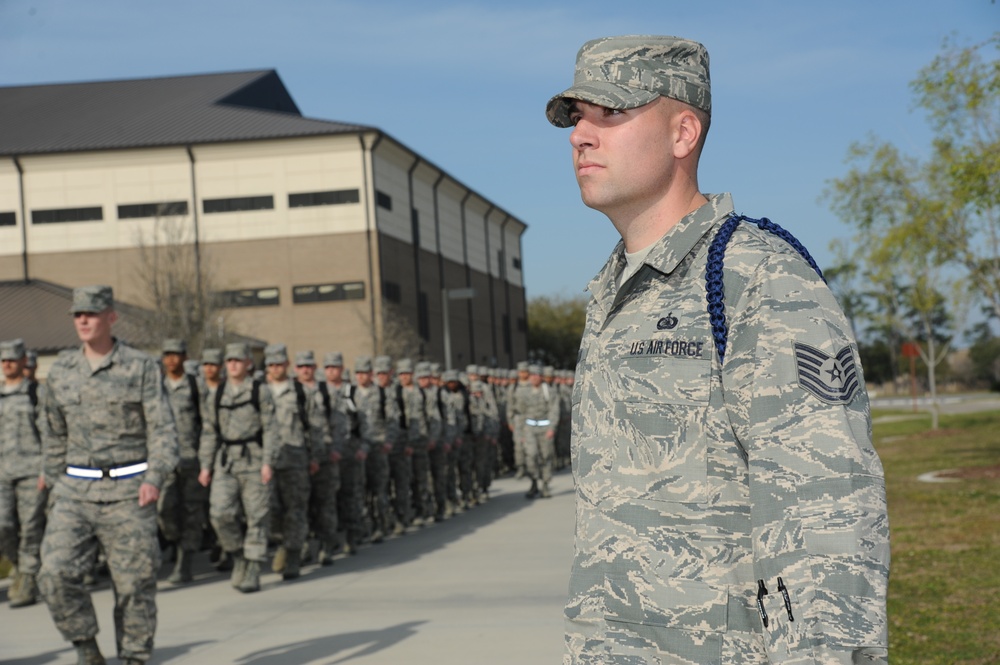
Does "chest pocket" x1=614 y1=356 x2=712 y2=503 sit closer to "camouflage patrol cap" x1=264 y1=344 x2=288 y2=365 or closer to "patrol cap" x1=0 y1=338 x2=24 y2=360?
"patrol cap" x1=0 y1=338 x2=24 y2=360

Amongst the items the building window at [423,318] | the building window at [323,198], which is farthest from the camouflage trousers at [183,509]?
the building window at [423,318]

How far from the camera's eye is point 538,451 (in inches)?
907

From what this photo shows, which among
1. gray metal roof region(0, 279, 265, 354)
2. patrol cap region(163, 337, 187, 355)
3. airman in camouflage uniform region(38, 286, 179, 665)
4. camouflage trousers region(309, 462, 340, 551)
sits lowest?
camouflage trousers region(309, 462, 340, 551)

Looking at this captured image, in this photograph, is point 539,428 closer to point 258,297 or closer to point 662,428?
point 662,428

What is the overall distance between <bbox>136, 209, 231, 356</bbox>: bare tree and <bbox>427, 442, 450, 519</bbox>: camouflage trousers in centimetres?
1804

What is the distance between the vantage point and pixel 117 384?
8680 mm

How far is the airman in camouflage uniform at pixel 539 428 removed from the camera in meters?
22.7

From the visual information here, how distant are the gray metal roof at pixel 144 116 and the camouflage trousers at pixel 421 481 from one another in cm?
3492

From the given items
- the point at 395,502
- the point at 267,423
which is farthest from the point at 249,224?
the point at 267,423

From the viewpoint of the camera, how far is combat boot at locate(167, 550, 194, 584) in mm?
13539

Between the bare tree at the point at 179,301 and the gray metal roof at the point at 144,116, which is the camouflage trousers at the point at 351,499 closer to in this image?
the bare tree at the point at 179,301

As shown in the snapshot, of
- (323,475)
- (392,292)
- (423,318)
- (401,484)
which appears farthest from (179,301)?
(323,475)

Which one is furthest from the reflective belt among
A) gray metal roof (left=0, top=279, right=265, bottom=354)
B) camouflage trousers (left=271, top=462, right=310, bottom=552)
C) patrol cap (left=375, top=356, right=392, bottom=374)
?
gray metal roof (left=0, top=279, right=265, bottom=354)

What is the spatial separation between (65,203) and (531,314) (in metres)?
46.1
